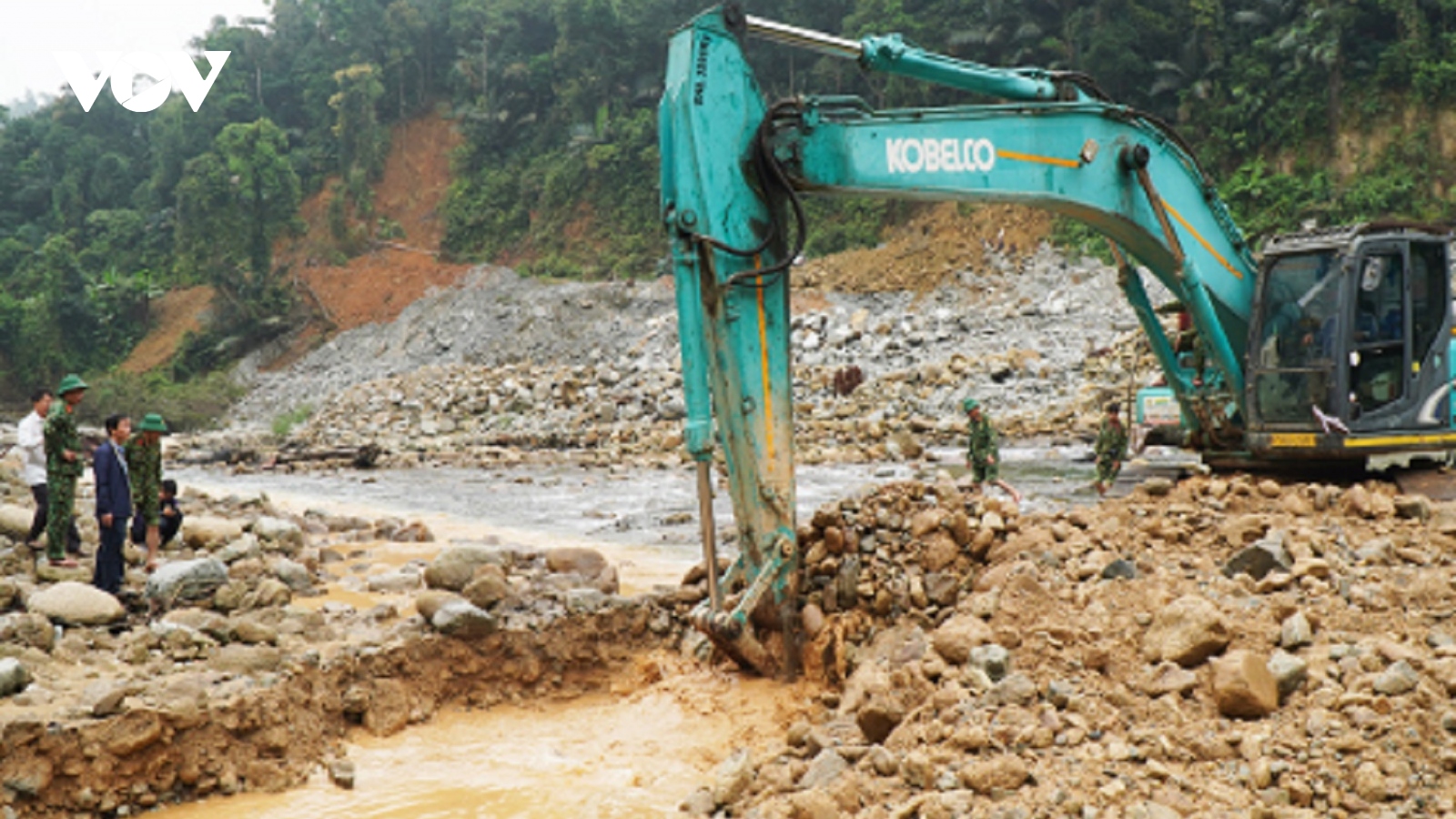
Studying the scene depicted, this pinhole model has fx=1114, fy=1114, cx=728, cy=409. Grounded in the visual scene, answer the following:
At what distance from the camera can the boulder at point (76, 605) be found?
6.57 meters

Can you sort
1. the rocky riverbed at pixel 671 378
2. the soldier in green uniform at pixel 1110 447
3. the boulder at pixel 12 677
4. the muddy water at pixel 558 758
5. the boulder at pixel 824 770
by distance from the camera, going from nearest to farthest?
the boulder at pixel 824 770, the muddy water at pixel 558 758, the boulder at pixel 12 677, the soldier in green uniform at pixel 1110 447, the rocky riverbed at pixel 671 378

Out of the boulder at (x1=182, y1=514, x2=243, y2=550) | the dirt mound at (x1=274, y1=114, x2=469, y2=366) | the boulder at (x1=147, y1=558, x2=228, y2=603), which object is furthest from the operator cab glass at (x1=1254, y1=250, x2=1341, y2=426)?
the dirt mound at (x1=274, y1=114, x2=469, y2=366)

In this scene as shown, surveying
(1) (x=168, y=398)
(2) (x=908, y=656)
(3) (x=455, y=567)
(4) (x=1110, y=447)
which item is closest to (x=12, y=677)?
(3) (x=455, y=567)

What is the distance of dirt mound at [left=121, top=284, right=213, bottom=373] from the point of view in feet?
146

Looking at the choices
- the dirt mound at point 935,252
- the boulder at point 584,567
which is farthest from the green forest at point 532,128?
the boulder at point 584,567

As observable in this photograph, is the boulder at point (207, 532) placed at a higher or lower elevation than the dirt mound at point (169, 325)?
lower

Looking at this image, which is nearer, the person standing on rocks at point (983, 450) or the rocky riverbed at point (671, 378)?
the person standing on rocks at point (983, 450)

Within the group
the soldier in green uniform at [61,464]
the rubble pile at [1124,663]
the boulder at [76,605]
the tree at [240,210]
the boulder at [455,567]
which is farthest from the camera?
the tree at [240,210]

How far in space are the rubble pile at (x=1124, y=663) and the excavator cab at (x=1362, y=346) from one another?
1.03m

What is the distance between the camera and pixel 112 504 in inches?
293

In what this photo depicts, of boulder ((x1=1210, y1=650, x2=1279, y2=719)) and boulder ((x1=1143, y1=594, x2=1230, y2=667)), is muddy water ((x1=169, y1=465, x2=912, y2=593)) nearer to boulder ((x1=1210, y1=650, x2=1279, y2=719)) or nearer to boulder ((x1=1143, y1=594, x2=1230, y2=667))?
boulder ((x1=1143, y1=594, x2=1230, y2=667))

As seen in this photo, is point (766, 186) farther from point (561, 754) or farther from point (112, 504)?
point (112, 504)

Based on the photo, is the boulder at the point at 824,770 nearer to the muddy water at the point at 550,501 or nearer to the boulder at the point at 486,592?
the boulder at the point at 486,592

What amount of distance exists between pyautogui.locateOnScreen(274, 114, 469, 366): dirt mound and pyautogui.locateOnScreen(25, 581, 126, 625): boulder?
37.7 m
